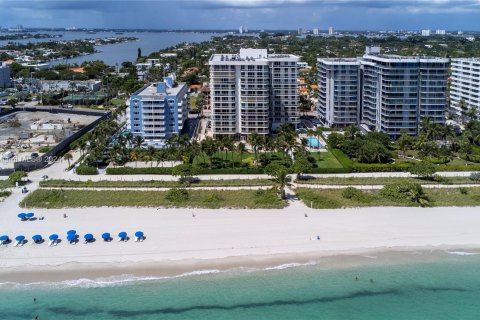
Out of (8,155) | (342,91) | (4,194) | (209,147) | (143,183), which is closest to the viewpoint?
(4,194)

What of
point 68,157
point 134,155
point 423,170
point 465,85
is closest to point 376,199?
point 423,170

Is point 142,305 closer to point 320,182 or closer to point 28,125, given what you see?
point 320,182

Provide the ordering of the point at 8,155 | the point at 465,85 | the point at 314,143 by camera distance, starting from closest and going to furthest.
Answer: the point at 8,155
the point at 314,143
the point at 465,85

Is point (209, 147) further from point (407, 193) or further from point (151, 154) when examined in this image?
point (407, 193)

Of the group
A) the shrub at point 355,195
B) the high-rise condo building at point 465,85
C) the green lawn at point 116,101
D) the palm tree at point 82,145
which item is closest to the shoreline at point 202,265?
the shrub at point 355,195

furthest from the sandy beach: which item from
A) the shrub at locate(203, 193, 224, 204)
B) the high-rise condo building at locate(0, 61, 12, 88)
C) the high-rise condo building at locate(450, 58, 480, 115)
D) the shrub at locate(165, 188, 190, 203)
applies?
the high-rise condo building at locate(0, 61, 12, 88)

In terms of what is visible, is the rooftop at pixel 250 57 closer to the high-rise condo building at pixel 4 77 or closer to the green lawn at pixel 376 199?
the green lawn at pixel 376 199
